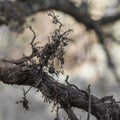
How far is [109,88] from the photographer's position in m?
7.82

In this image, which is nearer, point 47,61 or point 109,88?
point 47,61

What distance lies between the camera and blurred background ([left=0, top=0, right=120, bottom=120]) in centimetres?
371

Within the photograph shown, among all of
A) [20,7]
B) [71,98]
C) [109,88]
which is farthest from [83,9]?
[109,88]

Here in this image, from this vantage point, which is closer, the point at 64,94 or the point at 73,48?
the point at 64,94

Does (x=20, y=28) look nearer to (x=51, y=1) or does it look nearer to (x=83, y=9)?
(x=51, y=1)

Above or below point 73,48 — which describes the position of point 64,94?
below

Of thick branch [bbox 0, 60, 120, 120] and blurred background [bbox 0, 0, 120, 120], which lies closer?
thick branch [bbox 0, 60, 120, 120]

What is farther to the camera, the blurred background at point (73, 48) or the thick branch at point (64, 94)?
the blurred background at point (73, 48)

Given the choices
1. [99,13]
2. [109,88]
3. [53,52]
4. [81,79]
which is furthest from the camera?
[81,79]

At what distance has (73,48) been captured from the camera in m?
4.55

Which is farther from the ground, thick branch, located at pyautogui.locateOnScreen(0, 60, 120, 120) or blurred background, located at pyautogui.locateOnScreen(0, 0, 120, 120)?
blurred background, located at pyautogui.locateOnScreen(0, 0, 120, 120)

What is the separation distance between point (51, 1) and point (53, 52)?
1.54 meters

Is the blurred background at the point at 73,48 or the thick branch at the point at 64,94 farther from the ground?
the blurred background at the point at 73,48

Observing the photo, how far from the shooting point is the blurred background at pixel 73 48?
12.2ft
